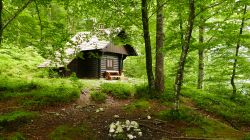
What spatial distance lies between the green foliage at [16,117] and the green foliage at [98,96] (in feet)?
11.8

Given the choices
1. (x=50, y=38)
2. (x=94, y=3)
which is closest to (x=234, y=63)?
(x=94, y=3)

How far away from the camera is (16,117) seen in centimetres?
1078

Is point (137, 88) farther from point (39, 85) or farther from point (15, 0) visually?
point (15, 0)

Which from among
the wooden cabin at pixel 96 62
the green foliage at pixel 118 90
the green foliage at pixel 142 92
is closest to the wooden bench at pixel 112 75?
the wooden cabin at pixel 96 62

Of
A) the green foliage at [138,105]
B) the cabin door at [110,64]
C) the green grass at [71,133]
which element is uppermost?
the cabin door at [110,64]

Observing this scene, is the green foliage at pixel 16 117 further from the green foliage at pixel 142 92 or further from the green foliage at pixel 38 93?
the green foliage at pixel 142 92

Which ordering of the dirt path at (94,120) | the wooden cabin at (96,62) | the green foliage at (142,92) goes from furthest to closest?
the wooden cabin at (96,62)
the green foliage at (142,92)
the dirt path at (94,120)

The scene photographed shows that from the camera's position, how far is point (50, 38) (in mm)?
12773

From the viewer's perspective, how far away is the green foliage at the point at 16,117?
10.4 metres

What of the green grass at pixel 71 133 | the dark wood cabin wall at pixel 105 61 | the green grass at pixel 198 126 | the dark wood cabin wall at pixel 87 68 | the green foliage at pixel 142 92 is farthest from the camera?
the dark wood cabin wall at pixel 105 61

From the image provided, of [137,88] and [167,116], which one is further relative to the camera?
[137,88]

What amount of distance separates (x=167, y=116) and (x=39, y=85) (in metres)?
7.79

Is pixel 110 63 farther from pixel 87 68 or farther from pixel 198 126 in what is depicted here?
pixel 198 126

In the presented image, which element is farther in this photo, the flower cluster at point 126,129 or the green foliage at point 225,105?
the green foliage at point 225,105
